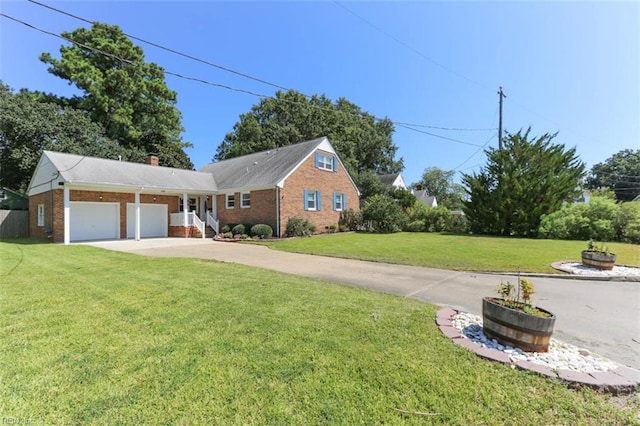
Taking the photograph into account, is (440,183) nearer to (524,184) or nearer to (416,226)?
(416,226)

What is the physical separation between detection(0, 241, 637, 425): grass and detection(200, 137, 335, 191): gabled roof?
13.8m

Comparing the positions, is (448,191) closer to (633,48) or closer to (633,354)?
(633,48)

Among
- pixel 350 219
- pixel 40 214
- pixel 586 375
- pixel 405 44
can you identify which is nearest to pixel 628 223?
pixel 405 44

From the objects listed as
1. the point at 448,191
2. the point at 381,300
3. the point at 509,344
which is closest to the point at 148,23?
the point at 381,300

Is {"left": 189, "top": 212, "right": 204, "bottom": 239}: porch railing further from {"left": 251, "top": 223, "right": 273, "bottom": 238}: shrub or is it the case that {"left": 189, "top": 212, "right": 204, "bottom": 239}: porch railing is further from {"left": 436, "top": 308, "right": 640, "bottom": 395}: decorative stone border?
{"left": 436, "top": 308, "right": 640, "bottom": 395}: decorative stone border

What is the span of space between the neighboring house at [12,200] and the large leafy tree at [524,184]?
32.8 meters

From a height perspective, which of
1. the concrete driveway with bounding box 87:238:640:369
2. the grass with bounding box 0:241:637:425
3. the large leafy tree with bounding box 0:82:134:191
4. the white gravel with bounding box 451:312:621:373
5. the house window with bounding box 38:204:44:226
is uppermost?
the large leafy tree with bounding box 0:82:134:191

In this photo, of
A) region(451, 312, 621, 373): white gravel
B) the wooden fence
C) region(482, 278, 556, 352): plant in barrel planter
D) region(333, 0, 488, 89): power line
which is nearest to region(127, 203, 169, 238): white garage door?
the wooden fence

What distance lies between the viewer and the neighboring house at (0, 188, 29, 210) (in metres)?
21.4

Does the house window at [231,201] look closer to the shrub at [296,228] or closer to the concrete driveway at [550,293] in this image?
the shrub at [296,228]

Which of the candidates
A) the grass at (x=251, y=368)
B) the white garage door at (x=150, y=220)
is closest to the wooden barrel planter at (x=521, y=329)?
the grass at (x=251, y=368)

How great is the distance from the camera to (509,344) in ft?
11.4

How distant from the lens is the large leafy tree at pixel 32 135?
71.5 feet

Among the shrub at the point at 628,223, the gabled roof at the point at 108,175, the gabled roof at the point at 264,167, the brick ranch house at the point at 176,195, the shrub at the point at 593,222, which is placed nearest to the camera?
the shrub at the point at 628,223
